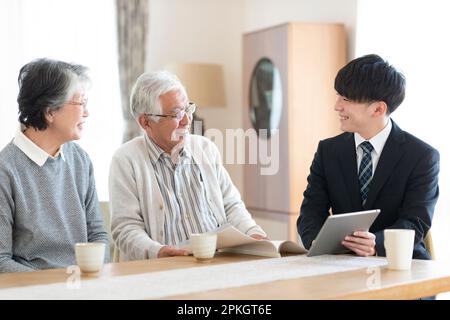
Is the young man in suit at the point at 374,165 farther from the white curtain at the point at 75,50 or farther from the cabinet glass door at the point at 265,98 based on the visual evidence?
the white curtain at the point at 75,50

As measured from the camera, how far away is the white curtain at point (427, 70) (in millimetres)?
3961

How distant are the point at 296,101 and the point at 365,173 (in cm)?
224

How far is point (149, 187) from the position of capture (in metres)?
2.59

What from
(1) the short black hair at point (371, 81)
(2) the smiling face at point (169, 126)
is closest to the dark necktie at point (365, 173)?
(1) the short black hair at point (371, 81)

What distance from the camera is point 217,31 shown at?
18.9 ft

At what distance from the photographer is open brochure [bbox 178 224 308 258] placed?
2221mm

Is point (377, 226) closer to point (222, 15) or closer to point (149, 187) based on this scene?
point (149, 187)

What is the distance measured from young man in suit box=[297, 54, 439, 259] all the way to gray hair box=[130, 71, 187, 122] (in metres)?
0.61

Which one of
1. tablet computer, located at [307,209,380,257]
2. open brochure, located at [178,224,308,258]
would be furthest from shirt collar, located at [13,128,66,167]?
tablet computer, located at [307,209,380,257]

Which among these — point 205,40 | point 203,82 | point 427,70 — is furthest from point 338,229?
point 205,40

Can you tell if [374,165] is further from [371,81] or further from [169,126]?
[169,126]

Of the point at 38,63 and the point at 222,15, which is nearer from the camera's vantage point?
the point at 38,63
